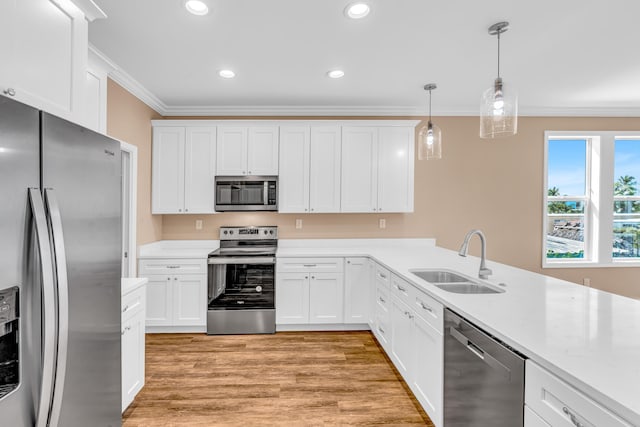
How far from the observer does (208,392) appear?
2.42 meters

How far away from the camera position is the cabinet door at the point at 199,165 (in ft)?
12.4

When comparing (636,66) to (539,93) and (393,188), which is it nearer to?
(539,93)

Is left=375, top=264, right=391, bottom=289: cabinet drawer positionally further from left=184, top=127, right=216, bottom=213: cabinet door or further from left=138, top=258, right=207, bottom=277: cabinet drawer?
left=184, top=127, right=216, bottom=213: cabinet door

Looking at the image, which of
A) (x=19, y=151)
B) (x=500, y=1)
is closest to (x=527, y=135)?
(x=500, y=1)

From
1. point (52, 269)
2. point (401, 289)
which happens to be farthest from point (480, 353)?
point (52, 269)

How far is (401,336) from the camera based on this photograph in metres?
2.44

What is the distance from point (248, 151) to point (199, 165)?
1.95 feet

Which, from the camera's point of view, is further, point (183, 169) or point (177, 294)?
point (183, 169)

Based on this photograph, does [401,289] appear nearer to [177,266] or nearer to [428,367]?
[428,367]

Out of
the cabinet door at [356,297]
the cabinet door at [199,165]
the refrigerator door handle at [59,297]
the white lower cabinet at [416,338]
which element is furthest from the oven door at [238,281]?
the refrigerator door handle at [59,297]

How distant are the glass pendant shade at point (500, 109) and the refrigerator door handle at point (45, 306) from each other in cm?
229

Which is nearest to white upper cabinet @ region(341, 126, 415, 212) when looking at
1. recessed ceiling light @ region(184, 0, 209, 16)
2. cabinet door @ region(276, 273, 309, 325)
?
cabinet door @ region(276, 273, 309, 325)

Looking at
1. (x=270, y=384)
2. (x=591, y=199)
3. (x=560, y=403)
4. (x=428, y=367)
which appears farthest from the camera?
(x=591, y=199)

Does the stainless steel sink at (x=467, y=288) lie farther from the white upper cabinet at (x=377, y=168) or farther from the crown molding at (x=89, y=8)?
the crown molding at (x=89, y=8)
